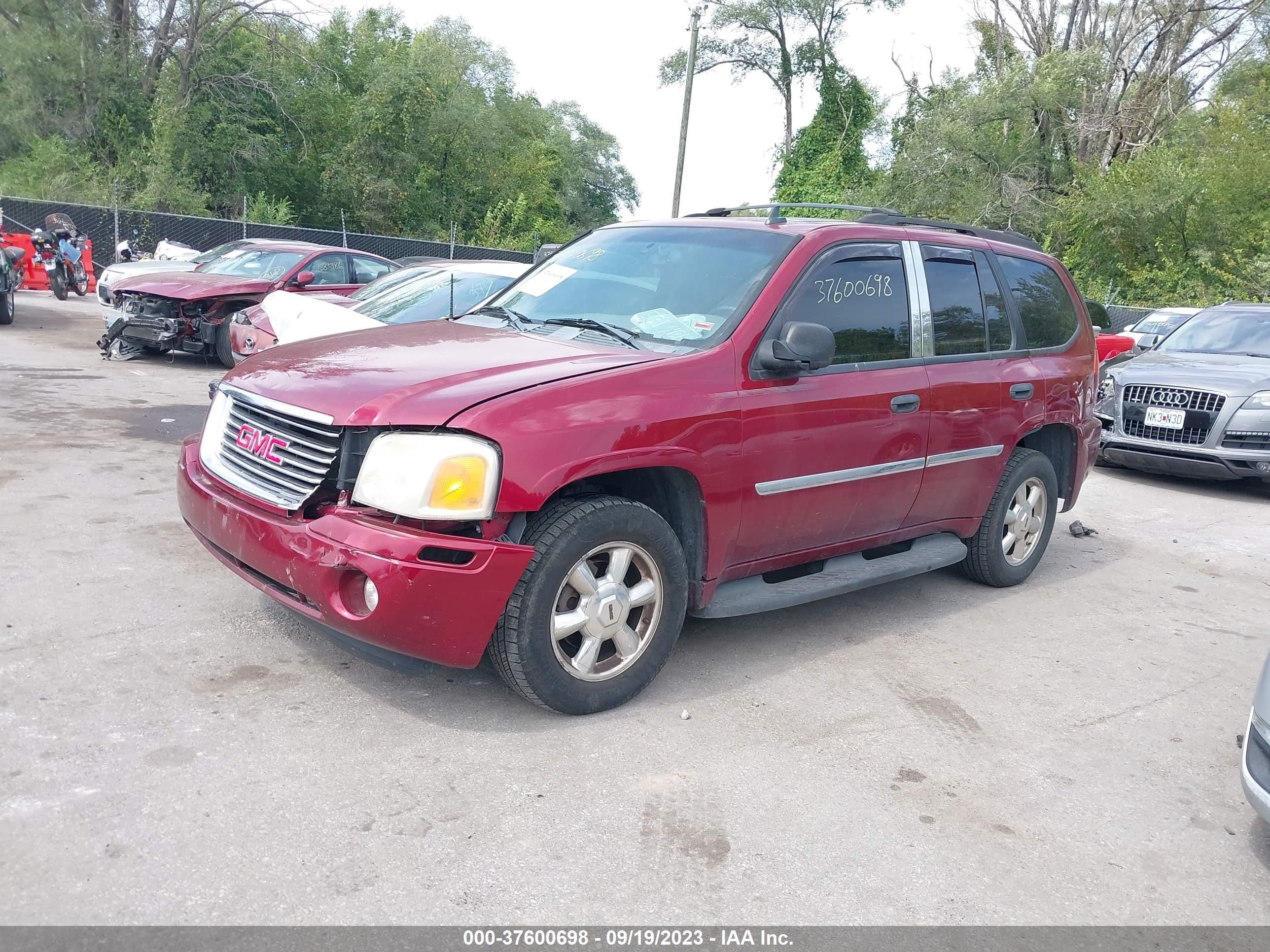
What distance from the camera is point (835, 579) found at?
4738 millimetres

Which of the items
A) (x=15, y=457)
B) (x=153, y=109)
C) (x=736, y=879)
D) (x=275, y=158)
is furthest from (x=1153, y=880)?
(x=275, y=158)

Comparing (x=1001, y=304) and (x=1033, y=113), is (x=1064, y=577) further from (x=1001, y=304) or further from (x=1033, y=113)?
(x=1033, y=113)

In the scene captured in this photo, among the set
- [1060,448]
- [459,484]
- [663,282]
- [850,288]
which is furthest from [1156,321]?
[459,484]

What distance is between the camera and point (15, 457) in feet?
22.0

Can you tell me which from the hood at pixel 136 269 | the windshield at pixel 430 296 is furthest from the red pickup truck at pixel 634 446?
the hood at pixel 136 269

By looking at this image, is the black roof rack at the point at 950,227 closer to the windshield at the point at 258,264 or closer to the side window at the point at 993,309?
the side window at the point at 993,309

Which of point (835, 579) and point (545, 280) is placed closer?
point (835, 579)

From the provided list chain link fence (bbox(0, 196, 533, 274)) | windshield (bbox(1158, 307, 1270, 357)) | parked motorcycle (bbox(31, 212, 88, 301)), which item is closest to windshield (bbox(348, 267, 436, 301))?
windshield (bbox(1158, 307, 1270, 357))

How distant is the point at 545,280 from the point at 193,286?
301 inches

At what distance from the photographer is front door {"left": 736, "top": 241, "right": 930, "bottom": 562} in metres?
4.25

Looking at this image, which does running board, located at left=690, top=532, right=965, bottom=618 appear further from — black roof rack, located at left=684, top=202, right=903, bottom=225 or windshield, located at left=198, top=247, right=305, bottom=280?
windshield, located at left=198, top=247, right=305, bottom=280

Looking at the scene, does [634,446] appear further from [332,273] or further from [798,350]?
[332,273]

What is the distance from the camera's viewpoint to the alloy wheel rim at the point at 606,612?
12.2ft
